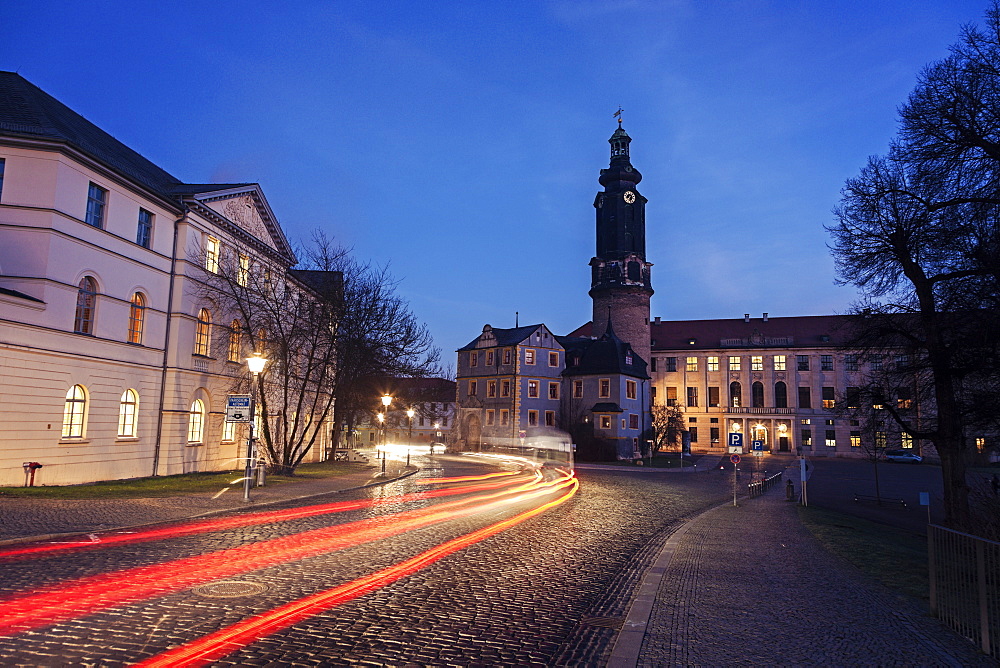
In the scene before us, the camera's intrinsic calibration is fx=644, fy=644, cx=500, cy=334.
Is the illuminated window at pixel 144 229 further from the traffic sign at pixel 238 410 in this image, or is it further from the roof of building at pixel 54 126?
the traffic sign at pixel 238 410

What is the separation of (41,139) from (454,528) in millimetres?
17994

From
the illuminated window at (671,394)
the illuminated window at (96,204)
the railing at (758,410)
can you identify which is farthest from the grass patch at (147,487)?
the railing at (758,410)

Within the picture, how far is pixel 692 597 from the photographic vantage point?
851 cm

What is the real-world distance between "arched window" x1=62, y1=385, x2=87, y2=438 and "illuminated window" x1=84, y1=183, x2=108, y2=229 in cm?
575

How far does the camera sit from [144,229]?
2547 cm

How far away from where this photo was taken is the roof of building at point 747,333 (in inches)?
3095

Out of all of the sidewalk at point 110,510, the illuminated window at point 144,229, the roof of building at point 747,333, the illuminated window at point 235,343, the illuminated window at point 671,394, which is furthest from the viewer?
the illuminated window at point 671,394

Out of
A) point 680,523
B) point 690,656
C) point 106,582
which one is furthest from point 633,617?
point 680,523

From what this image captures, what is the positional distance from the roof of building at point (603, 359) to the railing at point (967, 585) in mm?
49673

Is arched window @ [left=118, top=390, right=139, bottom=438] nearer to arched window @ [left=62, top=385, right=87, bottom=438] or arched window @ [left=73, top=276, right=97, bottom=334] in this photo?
arched window @ [left=62, top=385, right=87, bottom=438]

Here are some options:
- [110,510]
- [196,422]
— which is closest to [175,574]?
[110,510]

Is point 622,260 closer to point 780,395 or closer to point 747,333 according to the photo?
point 747,333

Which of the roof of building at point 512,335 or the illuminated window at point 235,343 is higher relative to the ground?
the roof of building at point 512,335

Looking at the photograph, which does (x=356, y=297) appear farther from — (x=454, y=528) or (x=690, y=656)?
(x=690, y=656)
